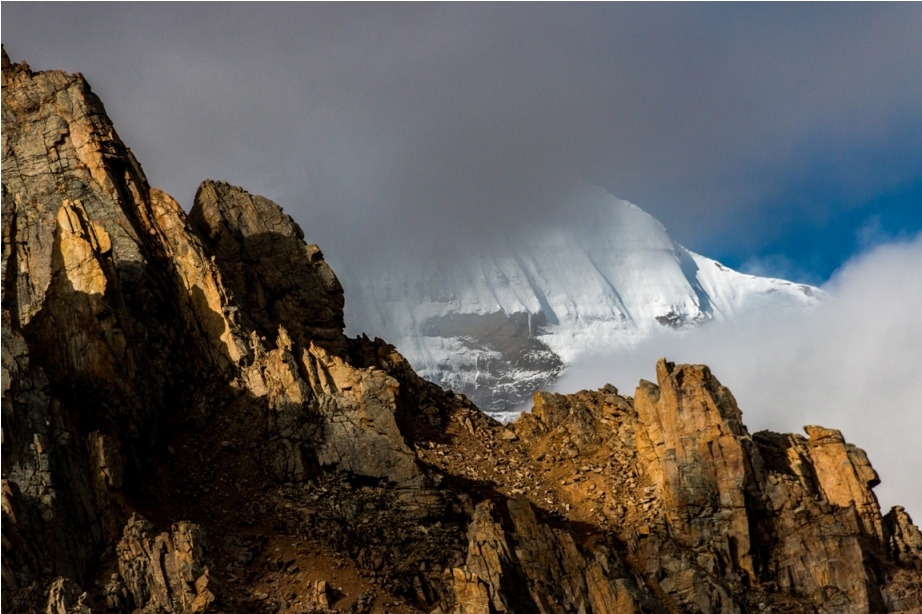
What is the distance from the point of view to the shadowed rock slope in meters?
72.8

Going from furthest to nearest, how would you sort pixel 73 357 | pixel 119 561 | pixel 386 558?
1. pixel 73 357
2. pixel 386 558
3. pixel 119 561

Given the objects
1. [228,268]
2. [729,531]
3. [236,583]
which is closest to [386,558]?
[236,583]

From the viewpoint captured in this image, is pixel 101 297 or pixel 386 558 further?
pixel 101 297

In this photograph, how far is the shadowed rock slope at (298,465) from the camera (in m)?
72.8

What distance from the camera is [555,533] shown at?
3125 inches

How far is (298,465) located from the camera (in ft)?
275

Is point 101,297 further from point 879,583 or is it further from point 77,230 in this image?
point 879,583

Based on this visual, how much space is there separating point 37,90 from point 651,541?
189 feet

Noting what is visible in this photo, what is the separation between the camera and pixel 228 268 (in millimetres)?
98500

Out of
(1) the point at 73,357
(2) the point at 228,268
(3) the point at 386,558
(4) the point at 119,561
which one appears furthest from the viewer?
(2) the point at 228,268

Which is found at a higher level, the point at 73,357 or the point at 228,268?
the point at 228,268

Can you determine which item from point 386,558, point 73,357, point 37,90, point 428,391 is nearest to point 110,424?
point 73,357

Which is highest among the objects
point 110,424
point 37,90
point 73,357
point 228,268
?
point 37,90

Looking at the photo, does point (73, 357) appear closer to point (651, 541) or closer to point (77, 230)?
point (77, 230)
